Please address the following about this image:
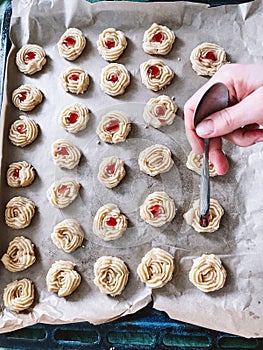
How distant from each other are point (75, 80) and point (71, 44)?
18 centimetres

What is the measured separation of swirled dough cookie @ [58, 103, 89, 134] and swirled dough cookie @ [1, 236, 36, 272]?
0.50 meters

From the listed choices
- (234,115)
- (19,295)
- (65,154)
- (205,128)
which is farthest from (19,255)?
(234,115)

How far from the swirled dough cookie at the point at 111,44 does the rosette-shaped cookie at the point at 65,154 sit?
434 mm

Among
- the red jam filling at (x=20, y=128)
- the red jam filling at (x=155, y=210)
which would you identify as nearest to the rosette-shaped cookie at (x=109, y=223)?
the red jam filling at (x=155, y=210)

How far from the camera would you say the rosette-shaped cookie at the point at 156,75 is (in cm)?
237

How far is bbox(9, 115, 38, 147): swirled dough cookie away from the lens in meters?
2.37

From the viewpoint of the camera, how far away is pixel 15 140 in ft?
7.80

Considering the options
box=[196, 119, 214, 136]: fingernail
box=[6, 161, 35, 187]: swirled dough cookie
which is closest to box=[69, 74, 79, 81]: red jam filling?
box=[6, 161, 35, 187]: swirled dough cookie

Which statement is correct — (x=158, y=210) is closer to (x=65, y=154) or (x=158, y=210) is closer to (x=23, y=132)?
(x=65, y=154)

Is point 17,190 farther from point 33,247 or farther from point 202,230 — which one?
point 202,230

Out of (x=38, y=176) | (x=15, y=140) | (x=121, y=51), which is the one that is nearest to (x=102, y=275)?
(x=38, y=176)

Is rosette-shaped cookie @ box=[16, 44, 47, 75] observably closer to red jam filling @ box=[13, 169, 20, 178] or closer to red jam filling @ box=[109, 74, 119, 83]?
red jam filling @ box=[109, 74, 119, 83]

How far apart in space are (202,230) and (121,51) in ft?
2.80

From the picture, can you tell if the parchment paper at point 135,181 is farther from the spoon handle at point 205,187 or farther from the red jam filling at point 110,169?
the spoon handle at point 205,187
